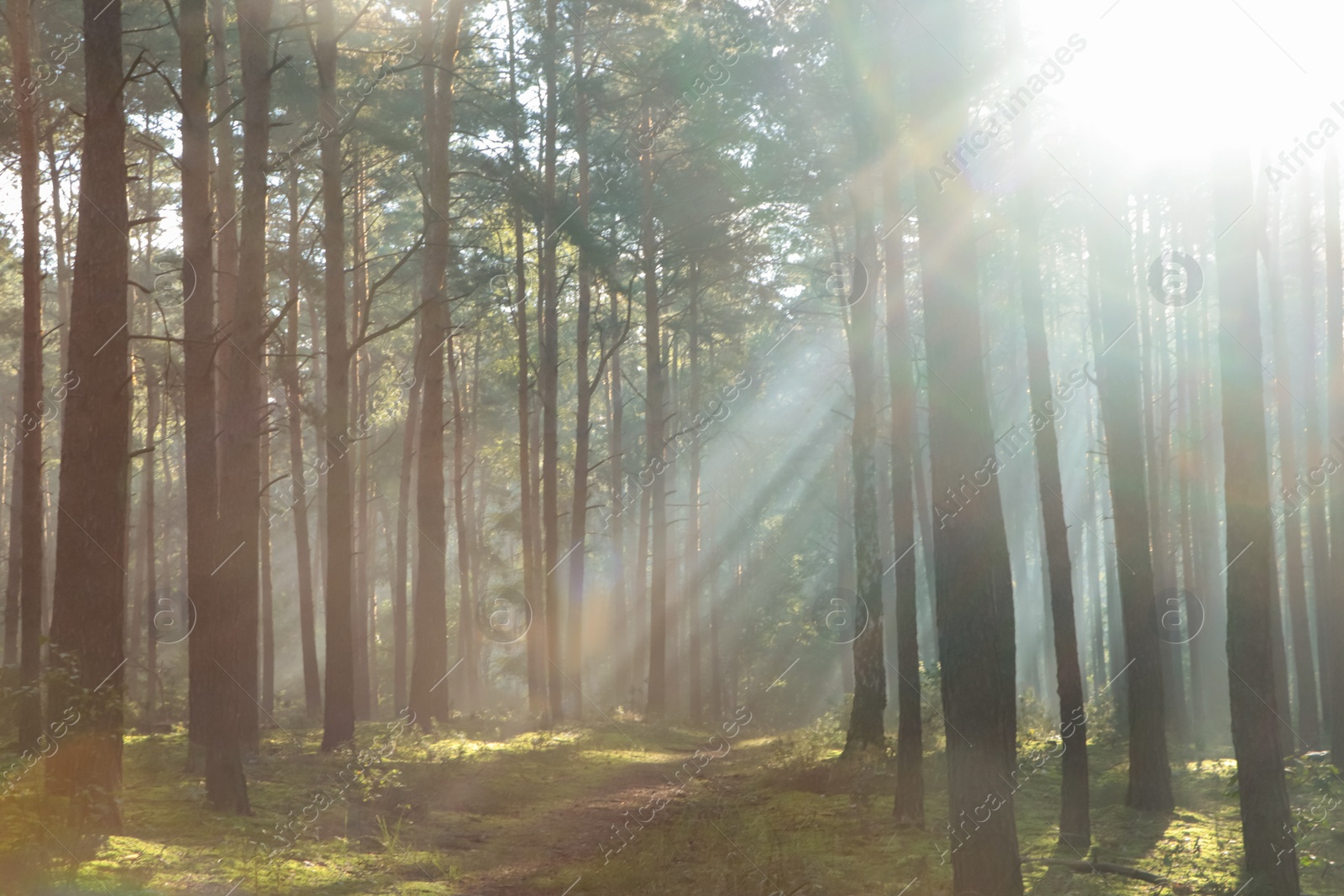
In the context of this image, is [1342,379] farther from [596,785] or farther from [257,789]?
[257,789]

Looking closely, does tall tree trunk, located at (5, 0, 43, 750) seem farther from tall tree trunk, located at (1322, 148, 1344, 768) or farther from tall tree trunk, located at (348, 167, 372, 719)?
tall tree trunk, located at (1322, 148, 1344, 768)

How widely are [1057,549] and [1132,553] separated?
7.89 ft

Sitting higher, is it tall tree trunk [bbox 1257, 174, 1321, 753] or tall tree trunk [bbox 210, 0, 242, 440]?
tall tree trunk [bbox 210, 0, 242, 440]

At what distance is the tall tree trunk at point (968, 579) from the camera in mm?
6672

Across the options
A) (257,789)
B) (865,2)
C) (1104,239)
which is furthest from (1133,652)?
(257,789)

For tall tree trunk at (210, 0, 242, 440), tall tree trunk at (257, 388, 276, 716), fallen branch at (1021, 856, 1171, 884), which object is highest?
tall tree trunk at (210, 0, 242, 440)

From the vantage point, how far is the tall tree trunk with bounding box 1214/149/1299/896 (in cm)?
811

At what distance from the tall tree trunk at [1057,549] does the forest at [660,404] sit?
0.19 feet

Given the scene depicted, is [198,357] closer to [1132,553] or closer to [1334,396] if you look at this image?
[1132,553]

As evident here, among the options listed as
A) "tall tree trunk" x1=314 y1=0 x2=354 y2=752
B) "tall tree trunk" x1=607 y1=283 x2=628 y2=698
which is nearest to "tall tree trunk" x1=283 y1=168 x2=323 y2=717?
"tall tree trunk" x1=314 y1=0 x2=354 y2=752

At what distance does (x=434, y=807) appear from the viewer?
1163 centimetres

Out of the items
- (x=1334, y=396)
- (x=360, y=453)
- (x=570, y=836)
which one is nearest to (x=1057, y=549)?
(x=570, y=836)

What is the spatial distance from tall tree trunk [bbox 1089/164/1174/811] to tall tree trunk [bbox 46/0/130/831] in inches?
403

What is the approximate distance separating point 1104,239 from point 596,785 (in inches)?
403
